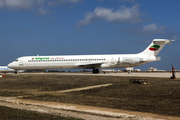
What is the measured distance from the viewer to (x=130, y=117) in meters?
9.77

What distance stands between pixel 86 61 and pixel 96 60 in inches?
94.2

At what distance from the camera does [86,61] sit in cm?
5169

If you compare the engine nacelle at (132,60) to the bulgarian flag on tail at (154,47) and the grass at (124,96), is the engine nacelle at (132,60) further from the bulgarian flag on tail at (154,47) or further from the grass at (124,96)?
the grass at (124,96)

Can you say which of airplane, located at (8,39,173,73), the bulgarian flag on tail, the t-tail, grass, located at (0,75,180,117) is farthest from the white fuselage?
grass, located at (0,75,180,117)

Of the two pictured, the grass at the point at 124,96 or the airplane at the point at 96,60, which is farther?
the airplane at the point at 96,60

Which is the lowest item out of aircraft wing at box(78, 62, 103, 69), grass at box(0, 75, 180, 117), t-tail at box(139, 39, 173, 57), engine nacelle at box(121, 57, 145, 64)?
grass at box(0, 75, 180, 117)

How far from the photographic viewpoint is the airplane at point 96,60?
50.5m

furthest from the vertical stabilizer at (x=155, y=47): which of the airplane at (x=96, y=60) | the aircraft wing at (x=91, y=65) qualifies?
the aircraft wing at (x=91, y=65)

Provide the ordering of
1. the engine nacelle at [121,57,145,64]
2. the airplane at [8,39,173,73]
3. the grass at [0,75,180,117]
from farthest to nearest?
the airplane at [8,39,173,73]
the engine nacelle at [121,57,145,64]
the grass at [0,75,180,117]

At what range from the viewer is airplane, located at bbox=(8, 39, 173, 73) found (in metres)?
50.5

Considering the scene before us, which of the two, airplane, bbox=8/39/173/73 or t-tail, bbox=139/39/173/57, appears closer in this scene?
airplane, bbox=8/39/173/73

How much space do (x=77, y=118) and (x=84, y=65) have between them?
4180cm

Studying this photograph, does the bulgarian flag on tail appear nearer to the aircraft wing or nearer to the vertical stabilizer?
the vertical stabilizer

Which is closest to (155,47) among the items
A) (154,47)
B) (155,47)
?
(155,47)
